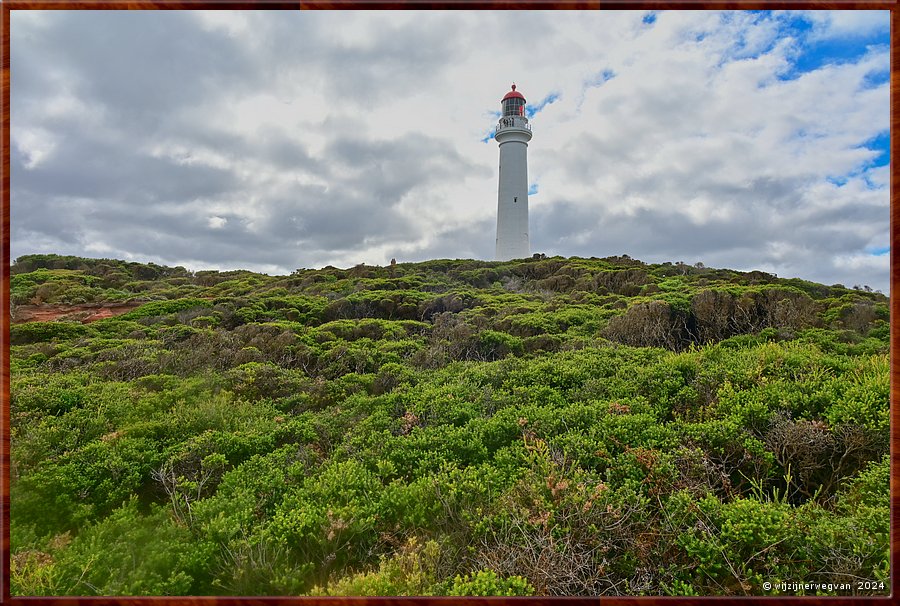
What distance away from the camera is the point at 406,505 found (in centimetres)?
340

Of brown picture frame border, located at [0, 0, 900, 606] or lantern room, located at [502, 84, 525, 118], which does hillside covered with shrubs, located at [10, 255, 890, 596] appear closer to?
brown picture frame border, located at [0, 0, 900, 606]

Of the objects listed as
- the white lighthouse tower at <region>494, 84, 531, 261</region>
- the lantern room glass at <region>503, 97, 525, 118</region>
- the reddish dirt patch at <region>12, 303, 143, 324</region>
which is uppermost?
the lantern room glass at <region>503, 97, 525, 118</region>

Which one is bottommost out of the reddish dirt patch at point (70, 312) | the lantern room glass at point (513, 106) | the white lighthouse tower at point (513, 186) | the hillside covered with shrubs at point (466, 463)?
the hillside covered with shrubs at point (466, 463)

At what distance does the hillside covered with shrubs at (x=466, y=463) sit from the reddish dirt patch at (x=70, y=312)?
11.4 feet

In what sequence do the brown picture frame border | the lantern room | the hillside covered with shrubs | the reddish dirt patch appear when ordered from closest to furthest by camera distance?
the brown picture frame border
the hillside covered with shrubs
the reddish dirt patch
the lantern room

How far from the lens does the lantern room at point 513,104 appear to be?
84.7 ft

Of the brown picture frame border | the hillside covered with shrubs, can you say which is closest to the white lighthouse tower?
the hillside covered with shrubs

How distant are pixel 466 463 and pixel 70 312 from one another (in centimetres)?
1222

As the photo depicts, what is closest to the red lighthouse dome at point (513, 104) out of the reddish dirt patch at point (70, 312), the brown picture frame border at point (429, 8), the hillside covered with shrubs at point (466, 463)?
the reddish dirt patch at point (70, 312)

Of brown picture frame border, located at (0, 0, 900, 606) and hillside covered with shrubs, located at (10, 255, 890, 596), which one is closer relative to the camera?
brown picture frame border, located at (0, 0, 900, 606)

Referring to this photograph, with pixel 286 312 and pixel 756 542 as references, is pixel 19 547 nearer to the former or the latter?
pixel 756 542

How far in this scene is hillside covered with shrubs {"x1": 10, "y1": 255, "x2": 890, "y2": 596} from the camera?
2838mm

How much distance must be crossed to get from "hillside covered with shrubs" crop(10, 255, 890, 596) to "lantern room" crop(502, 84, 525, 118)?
68.7 feet

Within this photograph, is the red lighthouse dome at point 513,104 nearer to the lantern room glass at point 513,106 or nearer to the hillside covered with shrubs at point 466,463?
the lantern room glass at point 513,106
